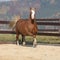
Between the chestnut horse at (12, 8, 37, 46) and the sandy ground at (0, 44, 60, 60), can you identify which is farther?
the chestnut horse at (12, 8, 37, 46)

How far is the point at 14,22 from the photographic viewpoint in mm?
14852

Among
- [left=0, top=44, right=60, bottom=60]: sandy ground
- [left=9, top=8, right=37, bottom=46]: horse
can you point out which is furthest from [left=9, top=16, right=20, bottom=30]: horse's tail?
[left=0, top=44, right=60, bottom=60]: sandy ground

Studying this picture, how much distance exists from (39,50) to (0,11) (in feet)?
90.1

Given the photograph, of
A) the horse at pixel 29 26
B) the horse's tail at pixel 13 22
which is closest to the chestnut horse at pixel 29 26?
the horse at pixel 29 26

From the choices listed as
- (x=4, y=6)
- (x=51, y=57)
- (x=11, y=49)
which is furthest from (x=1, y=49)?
(x=4, y=6)

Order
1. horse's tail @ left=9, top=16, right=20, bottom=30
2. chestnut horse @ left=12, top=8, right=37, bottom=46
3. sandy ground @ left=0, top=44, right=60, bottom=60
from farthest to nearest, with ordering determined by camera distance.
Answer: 1. horse's tail @ left=9, top=16, right=20, bottom=30
2. chestnut horse @ left=12, top=8, right=37, bottom=46
3. sandy ground @ left=0, top=44, right=60, bottom=60

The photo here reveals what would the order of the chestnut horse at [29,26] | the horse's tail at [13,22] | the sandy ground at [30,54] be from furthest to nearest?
the horse's tail at [13,22] < the chestnut horse at [29,26] < the sandy ground at [30,54]

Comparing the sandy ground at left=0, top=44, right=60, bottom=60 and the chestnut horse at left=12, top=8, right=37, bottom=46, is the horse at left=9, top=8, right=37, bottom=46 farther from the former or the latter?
the sandy ground at left=0, top=44, right=60, bottom=60

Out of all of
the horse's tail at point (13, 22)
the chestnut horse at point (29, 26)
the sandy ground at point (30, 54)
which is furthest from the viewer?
the horse's tail at point (13, 22)

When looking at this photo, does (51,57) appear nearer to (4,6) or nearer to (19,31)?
(19,31)

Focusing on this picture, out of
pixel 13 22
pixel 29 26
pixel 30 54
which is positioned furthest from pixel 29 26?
pixel 30 54

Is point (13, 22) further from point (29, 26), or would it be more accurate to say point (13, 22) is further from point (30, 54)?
point (30, 54)

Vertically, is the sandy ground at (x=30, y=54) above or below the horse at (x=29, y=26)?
below

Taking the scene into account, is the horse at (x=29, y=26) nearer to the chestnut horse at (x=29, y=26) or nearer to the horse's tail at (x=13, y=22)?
the chestnut horse at (x=29, y=26)
